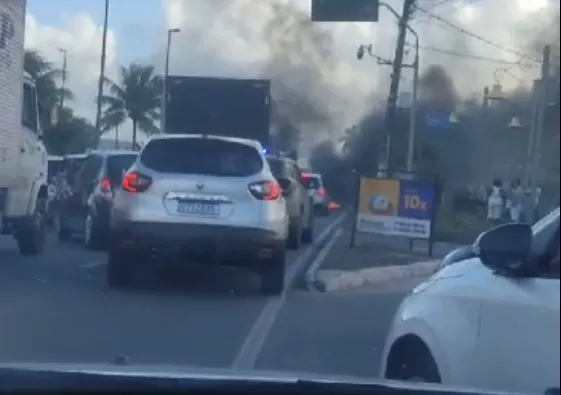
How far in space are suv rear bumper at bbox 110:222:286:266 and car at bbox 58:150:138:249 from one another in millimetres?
886

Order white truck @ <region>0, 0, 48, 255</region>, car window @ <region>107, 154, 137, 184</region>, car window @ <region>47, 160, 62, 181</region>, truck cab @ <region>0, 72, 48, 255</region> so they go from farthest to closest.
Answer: car window @ <region>47, 160, 62, 181</region> < truck cab @ <region>0, 72, 48, 255</region> < car window @ <region>107, 154, 137, 184</region> < white truck @ <region>0, 0, 48, 255</region>

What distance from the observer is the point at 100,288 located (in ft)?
40.8

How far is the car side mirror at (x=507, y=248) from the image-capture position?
16.9ft

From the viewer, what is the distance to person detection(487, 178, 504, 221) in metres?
7.13

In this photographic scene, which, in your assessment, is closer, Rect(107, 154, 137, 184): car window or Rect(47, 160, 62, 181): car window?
Rect(107, 154, 137, 184): car window

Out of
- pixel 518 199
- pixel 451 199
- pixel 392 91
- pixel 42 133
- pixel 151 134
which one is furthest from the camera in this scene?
pixel 42 133

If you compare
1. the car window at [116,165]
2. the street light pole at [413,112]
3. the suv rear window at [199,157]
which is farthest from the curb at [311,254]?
the street light pole at [413,112]

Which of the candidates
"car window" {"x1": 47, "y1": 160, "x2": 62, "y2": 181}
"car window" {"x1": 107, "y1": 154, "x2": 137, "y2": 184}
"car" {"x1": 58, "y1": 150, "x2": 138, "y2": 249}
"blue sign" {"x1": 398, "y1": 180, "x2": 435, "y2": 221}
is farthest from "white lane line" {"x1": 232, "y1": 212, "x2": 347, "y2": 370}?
"car window" {"x1": 47, "y1": 160, "x2": 62, "y2": 181}

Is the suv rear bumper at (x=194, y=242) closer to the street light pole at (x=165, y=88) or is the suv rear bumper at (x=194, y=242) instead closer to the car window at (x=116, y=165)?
the street light pole at (x=165, y=88)

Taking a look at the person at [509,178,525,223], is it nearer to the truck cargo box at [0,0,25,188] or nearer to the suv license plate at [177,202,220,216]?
the suv license plate at [177,202,220,216]

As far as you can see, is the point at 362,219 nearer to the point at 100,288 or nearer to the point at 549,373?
the point at 100,288

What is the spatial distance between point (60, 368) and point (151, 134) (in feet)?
21.4

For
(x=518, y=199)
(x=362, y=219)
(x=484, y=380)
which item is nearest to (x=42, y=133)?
(x=362, y=219)

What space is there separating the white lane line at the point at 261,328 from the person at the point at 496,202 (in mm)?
1788
